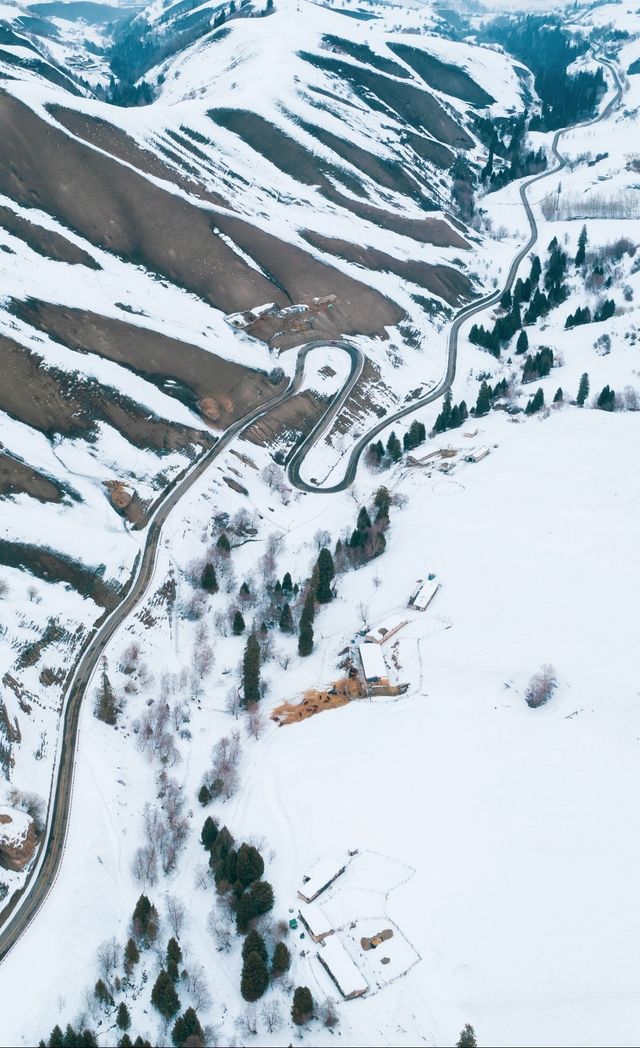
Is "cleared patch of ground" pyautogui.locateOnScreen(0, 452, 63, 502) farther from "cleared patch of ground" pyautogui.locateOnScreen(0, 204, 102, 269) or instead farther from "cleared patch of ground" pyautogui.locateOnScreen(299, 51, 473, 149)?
"cleared patch of ground" pyautogui.locateOnScreen(299, 51, 473, 149)

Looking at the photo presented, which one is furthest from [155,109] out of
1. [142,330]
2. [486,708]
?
[486,708]

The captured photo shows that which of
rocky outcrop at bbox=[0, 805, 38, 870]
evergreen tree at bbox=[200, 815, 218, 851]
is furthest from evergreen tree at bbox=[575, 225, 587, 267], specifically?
rocky outcrop at bbox=[0, 805, 38, 870]

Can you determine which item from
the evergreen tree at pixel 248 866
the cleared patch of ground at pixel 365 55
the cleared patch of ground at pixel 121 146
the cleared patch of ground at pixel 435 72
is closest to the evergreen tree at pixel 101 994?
the evergreen tree at pixel 248 866

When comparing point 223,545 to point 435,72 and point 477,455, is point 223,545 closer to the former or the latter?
point 477,455

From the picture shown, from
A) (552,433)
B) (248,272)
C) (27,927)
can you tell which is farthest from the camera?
(248,272)

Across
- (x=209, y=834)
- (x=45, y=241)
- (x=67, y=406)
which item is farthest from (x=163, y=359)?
(x=209, y=834)

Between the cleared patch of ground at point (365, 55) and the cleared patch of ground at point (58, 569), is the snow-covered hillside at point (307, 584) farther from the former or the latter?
the cleared patch of ground at point (365, 55)

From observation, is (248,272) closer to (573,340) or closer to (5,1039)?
(573,340)
